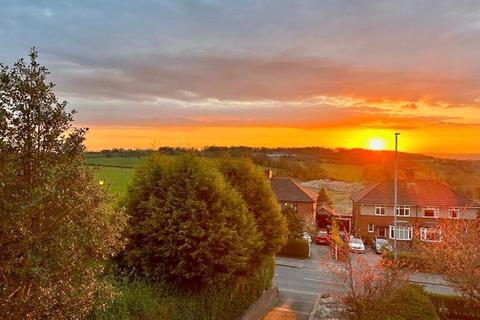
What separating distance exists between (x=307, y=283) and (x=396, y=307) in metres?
15.0

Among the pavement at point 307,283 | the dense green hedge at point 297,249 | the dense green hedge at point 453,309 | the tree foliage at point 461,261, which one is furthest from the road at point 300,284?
the dense green hedge at point 453,309

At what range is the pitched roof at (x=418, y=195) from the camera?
4978 cm

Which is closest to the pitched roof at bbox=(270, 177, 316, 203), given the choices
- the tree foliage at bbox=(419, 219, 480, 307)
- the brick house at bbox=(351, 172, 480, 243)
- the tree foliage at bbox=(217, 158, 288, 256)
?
the brick house at bbox=(351, 172, 480, 243)

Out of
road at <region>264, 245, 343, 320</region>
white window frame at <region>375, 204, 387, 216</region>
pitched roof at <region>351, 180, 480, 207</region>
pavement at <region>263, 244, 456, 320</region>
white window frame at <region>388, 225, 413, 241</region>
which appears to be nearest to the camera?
pavement at <region>263, 244, 456, 320</region>

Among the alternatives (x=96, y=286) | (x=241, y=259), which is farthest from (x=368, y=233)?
(x=96, y=286)

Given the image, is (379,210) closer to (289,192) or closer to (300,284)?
(289,192)

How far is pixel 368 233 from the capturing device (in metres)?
52.3

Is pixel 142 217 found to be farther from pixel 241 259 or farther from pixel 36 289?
pixel 36 289

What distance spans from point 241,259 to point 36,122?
34.4 ft

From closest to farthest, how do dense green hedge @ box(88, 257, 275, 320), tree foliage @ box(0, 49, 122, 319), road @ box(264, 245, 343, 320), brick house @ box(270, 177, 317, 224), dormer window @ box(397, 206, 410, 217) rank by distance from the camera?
1. tree foliage @ box(0, 49, 122, 319)
2. dense green hedge @ box(88, 257, 275, 320)
3. road @ box(264, 245, 343, 320)
4. dormer window @ box(397, 206, 410, 217)
5. brick house @ box(270, 177, 317, 224)

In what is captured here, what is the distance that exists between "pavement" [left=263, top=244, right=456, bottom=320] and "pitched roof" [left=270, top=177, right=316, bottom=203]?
12331 millimetres

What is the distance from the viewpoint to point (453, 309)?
24.0 meters

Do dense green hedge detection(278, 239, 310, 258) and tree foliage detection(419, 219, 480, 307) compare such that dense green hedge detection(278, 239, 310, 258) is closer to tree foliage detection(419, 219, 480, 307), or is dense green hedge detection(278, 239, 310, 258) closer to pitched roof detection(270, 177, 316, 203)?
pitched roof detection(270, 177, 316, 203)

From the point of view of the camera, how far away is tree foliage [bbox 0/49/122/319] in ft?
22.2
